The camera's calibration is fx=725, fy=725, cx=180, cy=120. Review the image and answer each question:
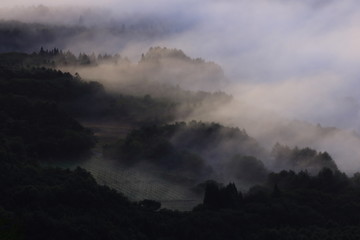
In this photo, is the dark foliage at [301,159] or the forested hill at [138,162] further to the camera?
the dark foliage at [301,159]

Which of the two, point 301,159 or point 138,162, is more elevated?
point 301,159

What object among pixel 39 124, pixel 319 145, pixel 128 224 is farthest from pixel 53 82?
pixel 128 224

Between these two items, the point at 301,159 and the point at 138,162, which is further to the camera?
the point at 301,159

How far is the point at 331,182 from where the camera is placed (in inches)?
2020

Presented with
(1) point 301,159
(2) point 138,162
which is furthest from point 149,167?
(1) point 301,159

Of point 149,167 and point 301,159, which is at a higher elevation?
point 301,159

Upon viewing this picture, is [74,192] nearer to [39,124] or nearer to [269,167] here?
[39,124]

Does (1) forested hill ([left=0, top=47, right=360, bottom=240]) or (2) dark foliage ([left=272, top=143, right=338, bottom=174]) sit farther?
(2) dark foliage ([left=272, top=143, right=338, bottom=174])

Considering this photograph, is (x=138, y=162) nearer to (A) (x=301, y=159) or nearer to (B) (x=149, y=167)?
(B) (x=149, y=167)

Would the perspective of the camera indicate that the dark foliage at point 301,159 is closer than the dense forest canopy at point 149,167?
No

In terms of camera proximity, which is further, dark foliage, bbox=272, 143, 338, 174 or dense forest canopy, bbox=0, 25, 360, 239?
dark foliage, bbox=272, 143, 338, 174

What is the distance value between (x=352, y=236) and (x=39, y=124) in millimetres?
25013

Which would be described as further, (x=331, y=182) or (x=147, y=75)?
(x=147, y=75)

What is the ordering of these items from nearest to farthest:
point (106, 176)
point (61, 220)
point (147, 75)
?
point (61, 220) < point (106, 176) < point (147, 75)
